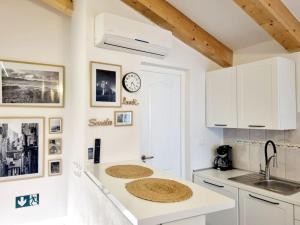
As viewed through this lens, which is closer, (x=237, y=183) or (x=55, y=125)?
(x=237, y=183)

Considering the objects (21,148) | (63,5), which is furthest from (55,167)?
(63,5)

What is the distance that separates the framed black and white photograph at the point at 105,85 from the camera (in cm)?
234

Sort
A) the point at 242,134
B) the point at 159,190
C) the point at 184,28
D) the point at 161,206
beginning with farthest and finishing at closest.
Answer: the point at 242,134 < the point at 184,28 < the point at 159,190 < the point at 161,206

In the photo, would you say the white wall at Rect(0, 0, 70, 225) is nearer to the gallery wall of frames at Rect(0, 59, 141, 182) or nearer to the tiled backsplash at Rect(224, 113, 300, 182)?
the gallery wall of frames at Rect(0, 59, 141, 182)

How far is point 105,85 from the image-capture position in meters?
2.40

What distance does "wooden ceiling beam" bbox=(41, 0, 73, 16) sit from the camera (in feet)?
8.09

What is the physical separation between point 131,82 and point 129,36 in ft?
1.56

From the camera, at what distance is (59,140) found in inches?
108

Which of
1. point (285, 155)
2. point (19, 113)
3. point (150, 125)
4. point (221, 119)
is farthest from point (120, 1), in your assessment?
point (285, 155)

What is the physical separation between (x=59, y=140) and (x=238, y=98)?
2.12 meters

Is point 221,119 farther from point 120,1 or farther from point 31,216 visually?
point 31,216

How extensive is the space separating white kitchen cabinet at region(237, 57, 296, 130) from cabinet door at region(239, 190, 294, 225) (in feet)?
2.34

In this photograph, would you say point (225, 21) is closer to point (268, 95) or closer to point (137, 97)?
point (268, 95)

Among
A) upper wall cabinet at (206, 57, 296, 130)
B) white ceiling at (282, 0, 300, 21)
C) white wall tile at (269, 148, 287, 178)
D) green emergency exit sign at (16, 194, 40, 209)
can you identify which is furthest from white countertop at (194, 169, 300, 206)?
green emergency exit sign at (16, 194, 40, 209)
